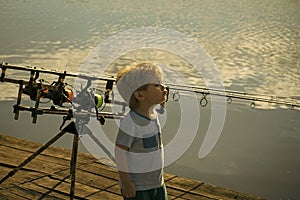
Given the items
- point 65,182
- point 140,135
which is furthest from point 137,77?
point 65,182

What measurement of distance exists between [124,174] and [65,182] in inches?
74.4

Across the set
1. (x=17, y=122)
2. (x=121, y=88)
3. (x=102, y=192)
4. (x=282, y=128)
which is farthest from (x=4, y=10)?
(x=121, y=88)

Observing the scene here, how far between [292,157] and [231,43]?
8.75 meters

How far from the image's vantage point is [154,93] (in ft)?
8.98

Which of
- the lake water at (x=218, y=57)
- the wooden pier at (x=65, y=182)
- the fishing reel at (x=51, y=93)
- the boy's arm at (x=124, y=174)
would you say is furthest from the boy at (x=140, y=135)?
the lake water at (x=218, y=57)

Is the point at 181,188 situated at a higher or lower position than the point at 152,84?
lower

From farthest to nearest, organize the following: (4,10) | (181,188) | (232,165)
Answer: (4,10)
(232,165)
(181,188)

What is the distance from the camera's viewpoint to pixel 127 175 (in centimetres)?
272

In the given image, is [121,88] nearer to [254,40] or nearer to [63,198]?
[63,198]

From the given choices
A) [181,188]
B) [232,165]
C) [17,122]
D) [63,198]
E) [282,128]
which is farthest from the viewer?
[282,128]

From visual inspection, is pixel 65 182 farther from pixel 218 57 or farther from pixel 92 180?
pixel 218 57

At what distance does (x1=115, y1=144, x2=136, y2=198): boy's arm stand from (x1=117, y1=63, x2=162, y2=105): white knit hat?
35 cm

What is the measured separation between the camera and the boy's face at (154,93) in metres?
2.72

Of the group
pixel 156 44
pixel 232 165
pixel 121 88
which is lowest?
pixel 232 165
